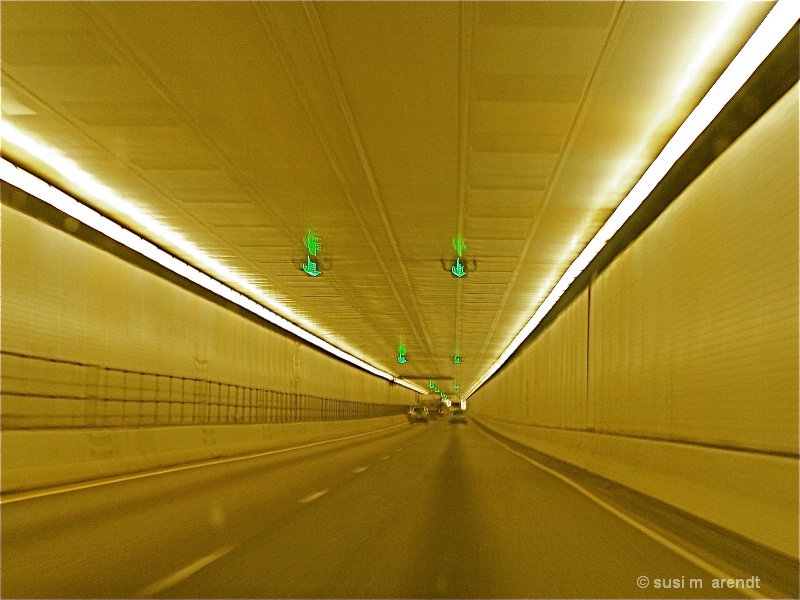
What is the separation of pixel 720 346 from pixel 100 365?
13536 mm

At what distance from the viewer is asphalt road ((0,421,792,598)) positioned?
6.89 m

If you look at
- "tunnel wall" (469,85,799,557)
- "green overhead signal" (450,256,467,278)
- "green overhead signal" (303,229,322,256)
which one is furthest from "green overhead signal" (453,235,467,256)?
"tunnel wall" (469,85,799,557)

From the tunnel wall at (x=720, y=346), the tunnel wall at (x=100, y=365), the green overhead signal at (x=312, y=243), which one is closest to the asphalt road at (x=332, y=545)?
the tunnel wall at (x=720, y=346)

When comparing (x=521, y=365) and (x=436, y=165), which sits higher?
(x=436, y=165)

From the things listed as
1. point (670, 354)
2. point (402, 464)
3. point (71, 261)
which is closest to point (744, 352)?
point (670, 354)

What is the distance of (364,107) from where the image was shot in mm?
10883

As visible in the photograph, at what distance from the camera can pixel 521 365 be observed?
44.1 m

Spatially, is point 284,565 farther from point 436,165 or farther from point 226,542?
point 436,165

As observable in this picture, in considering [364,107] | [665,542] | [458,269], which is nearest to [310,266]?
[458,269]

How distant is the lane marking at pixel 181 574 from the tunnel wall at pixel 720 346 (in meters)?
5.66

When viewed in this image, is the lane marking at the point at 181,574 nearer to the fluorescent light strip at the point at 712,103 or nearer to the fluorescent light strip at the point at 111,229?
the fluorescent light strip at the point at 712,103

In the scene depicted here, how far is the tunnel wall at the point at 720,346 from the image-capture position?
8617 mm

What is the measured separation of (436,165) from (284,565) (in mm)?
7500

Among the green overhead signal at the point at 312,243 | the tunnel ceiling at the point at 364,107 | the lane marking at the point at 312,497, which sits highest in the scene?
the tunnel ceiling at the point at 364,107
